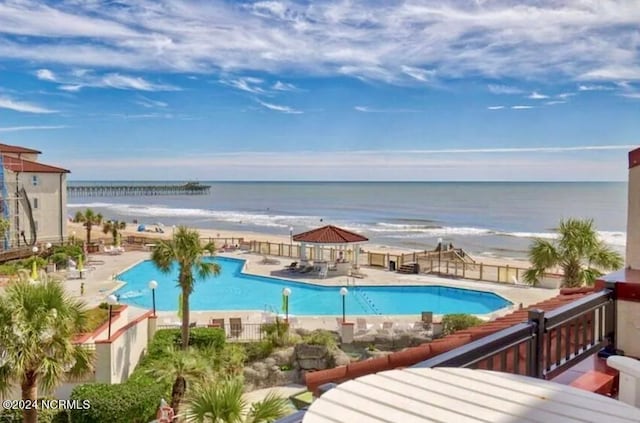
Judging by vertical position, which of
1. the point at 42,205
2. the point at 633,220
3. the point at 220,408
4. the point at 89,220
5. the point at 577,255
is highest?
the point at 633,220

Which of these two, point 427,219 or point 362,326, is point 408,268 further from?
point 427,219

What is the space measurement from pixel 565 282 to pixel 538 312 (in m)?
13.8

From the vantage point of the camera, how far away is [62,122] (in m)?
85.9

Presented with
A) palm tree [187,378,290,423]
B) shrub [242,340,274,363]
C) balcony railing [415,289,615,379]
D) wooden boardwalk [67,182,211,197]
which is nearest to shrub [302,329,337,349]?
shrub [242,340,274,363]

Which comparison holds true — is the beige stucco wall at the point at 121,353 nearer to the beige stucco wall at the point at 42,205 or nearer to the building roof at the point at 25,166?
the beige stucco wall at the point at 42,205

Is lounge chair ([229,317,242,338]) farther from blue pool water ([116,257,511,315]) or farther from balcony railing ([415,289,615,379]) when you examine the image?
balcony railing ([415,289,615,379])

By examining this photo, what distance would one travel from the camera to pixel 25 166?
3158 cm

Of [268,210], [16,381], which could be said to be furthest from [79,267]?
[268,210]

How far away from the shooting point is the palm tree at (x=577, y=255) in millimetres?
14320

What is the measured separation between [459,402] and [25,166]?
3530cm

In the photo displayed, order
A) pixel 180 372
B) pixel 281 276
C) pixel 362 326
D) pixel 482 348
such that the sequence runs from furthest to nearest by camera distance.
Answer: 1. pixel 281 276
2. pixel 362 326
3. pixel 180 372
4. pixel 482 348

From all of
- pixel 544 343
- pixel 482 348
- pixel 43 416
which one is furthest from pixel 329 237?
pixel 482 348

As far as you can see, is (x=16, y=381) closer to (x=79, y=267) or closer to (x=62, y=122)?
(x=79, y=267)

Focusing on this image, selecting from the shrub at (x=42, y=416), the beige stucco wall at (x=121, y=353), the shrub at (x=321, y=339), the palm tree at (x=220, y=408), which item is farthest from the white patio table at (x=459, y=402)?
the shrub at (x=321, y=339)
